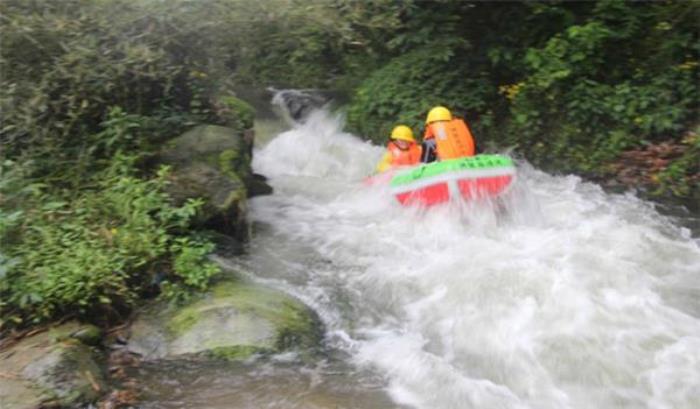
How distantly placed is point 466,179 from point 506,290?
151 centimetres

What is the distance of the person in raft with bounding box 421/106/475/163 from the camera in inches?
286

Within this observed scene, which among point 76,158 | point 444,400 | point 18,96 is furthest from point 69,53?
point 444,400

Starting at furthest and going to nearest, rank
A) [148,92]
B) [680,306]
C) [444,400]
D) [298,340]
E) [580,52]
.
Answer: [580,52]
[148,92]
[680,306]
[298,340]
[444,400]

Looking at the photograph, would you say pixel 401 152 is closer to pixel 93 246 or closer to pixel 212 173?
pixel 212 173

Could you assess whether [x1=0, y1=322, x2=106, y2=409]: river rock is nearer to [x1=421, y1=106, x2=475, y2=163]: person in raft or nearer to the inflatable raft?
the inflatable raft

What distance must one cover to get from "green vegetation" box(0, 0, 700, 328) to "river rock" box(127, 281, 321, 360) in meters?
0.27

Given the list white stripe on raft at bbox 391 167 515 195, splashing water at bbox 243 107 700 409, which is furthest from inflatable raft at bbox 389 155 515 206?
splashing water at bbox 243 107 700 409

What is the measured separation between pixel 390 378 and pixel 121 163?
3054mm

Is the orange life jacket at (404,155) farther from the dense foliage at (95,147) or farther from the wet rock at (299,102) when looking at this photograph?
the wet rock at (299,102)

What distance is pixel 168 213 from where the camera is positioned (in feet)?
17.7

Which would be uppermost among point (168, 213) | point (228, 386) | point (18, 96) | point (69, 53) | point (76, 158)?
point (69, 53)

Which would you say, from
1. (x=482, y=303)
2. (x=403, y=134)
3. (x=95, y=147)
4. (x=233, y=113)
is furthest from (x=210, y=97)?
(x=482, y=303)

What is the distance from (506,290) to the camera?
5.24m

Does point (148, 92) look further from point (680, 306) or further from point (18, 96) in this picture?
point (680, 306)
